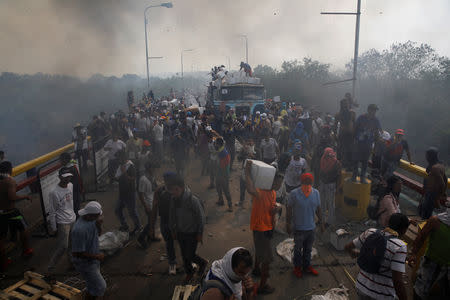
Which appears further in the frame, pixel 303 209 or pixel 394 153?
pixel 394 153

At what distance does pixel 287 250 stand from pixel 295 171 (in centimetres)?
155

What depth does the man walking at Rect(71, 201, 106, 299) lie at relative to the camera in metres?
3.11

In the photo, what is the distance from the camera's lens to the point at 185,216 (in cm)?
373

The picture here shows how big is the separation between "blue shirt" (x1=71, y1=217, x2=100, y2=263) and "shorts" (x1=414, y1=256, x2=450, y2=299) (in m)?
3.88

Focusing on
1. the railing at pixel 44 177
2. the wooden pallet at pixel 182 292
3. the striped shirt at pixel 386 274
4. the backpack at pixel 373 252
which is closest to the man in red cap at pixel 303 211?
the striped shirt at pixel 386 274

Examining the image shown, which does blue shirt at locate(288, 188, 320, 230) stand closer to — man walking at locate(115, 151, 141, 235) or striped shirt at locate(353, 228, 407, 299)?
striped shirt at locate(353, 228, 407, 299)

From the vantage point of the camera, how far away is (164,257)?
16.0ft

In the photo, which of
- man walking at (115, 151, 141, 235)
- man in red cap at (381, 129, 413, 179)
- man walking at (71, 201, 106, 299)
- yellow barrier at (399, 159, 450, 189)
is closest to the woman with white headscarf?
man walking at (71, 201, 106, 299)

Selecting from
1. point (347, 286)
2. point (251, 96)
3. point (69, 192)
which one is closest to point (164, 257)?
point (69, 192)

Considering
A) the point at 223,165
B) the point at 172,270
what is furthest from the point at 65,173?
the point at 223,165

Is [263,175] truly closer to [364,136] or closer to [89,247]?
[89,247]

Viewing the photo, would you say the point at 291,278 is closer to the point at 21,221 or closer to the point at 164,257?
the point at 164,257

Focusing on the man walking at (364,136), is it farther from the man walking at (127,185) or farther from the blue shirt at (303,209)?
the man walking at (127,185)

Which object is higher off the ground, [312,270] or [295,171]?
[295,171]
